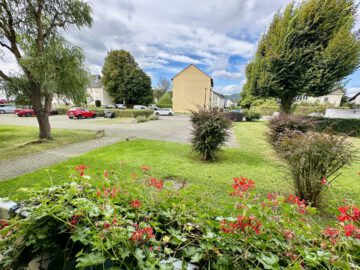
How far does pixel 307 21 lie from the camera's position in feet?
38.2

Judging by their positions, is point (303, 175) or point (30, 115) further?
point (30, 115)

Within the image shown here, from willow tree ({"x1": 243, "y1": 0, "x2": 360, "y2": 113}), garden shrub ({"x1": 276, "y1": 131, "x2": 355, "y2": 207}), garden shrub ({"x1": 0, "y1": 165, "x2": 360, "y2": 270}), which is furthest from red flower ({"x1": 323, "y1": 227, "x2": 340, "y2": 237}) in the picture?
willow tree ({"x1": 243, "y1": 0, "x2": 360, "y2": 113})

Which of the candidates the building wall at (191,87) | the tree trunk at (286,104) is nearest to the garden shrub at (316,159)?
the tree trunk at (286,104)

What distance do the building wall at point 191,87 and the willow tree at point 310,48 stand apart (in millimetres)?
19798

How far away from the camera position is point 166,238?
0.91m

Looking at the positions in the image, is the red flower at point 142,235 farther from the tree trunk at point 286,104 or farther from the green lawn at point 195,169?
the tree trunk at point 286,104

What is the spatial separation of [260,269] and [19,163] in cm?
682

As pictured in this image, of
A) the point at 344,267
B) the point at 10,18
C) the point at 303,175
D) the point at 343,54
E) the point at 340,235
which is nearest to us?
the point at 344,267

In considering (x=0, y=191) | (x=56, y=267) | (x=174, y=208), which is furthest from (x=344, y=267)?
(x=0, y=191)

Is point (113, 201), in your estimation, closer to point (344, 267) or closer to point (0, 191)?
point (344, 267)

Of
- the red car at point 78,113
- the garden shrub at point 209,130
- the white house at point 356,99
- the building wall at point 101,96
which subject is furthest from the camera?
→ the building wall at point 101,96

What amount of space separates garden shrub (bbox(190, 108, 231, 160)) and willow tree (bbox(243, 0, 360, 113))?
997cm

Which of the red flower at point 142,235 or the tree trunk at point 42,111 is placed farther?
the tree trunk at point 42,111

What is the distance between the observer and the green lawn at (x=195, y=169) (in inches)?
148
